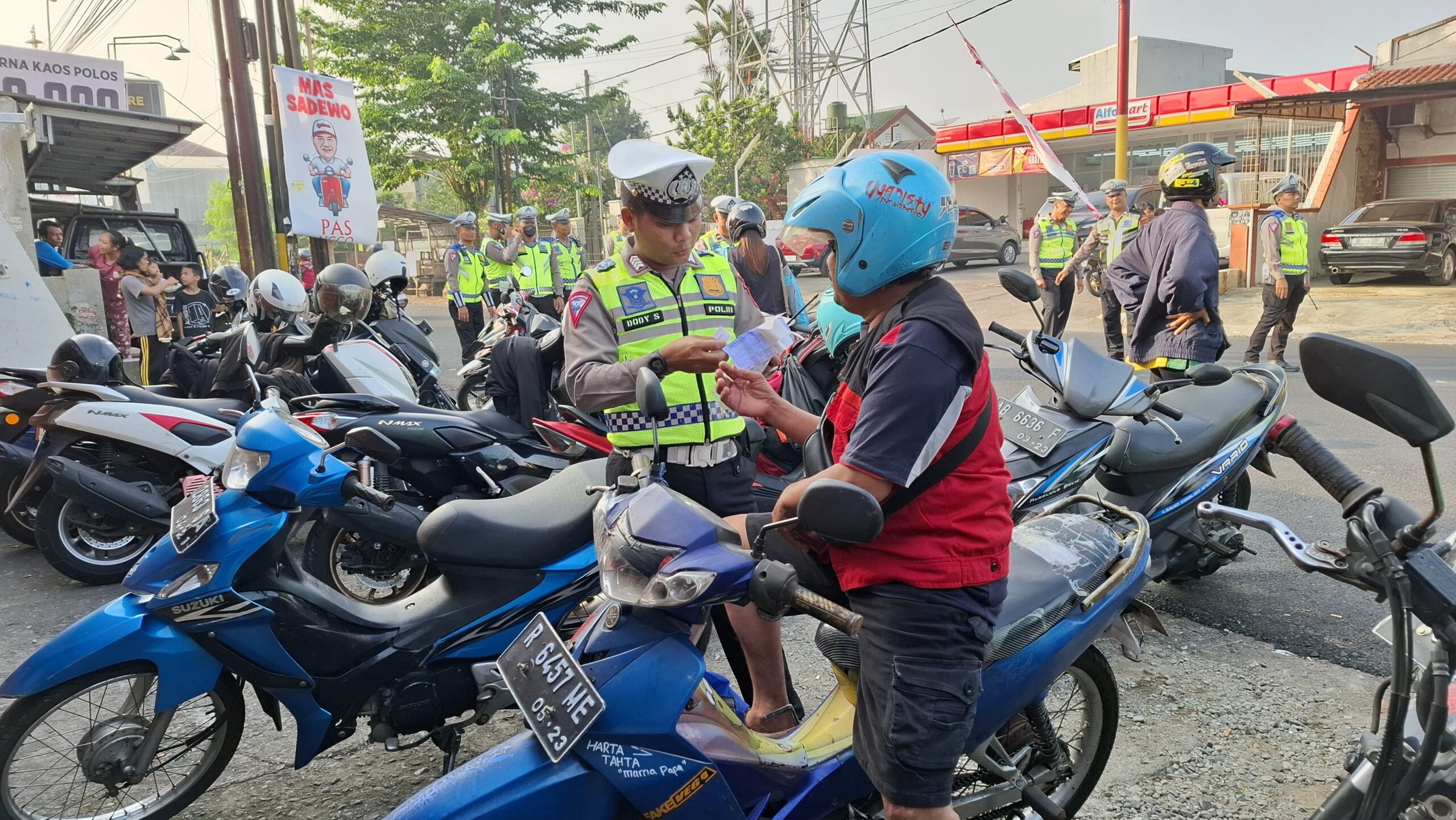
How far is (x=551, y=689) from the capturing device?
6.50ft

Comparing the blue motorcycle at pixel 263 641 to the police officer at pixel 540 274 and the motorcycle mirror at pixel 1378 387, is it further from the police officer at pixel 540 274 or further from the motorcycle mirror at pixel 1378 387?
the police officer at pixel 540 274

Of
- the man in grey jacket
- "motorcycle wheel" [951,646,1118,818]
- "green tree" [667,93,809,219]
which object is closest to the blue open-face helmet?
"motorcycle wheel" [951,646,1118,818]

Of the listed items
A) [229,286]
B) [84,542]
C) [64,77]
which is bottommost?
[84,542]

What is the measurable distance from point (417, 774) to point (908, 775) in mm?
1927

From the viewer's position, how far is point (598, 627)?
2.07 meters

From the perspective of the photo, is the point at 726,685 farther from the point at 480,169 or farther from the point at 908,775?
the point at 480,169

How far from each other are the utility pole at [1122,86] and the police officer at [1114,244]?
4248 mm

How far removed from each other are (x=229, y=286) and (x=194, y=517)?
6621 millimetres

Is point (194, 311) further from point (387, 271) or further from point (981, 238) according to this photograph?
point (981, 238)

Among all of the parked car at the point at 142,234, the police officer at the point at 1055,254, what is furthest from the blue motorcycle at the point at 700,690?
the parked car at the point at 142,234

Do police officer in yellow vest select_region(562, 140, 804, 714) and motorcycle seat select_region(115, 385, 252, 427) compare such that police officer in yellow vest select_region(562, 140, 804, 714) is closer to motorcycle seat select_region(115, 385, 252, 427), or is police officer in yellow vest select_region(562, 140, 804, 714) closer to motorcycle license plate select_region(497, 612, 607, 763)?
motorcycle license plate select_region(497, 612, 607, 763)

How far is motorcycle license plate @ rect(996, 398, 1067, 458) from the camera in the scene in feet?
12.6

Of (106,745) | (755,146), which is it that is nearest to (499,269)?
(106,745)

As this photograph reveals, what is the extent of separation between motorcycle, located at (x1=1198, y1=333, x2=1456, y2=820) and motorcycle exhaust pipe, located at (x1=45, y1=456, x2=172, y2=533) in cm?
491
